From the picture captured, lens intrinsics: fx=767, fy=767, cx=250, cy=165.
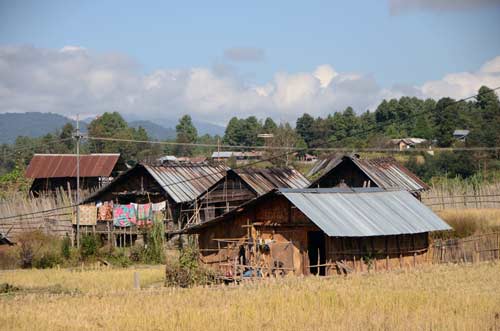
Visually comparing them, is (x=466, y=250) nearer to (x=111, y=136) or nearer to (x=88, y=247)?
(x=88, y=247)

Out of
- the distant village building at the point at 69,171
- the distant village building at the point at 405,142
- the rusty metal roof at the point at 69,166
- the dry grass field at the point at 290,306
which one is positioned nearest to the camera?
the dry grass field at the point at 290,306

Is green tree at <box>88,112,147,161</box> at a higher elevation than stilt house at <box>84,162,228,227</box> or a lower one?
higher

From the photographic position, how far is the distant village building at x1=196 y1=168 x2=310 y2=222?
39250 millimetres

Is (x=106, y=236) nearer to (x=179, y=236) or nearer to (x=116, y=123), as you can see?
(x=179, y=236)

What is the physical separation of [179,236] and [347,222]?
1577cm

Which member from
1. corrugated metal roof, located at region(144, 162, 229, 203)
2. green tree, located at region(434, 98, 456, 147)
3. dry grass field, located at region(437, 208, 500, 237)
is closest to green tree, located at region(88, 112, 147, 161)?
green tree, located at region(434, 98, 456, 147)

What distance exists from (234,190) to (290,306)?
869 inches

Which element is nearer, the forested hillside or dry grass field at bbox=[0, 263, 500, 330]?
dry grass field at bbox=[0, 263, 500, 330]

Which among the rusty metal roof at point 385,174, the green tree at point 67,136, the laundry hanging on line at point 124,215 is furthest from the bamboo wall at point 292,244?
the green tree at point 67,136

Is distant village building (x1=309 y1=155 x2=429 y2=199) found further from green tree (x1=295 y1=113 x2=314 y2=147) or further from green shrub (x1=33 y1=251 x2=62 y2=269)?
green tree (x1=295 y1=113 x2=314 y2=147)

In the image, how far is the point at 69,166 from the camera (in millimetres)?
54219

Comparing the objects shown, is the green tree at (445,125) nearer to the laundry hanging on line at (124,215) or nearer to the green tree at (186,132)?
the laundry hanging on line at (124,215)

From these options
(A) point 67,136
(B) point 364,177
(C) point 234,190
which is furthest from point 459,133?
→ (A) point 67,136

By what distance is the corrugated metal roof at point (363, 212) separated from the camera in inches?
1021
